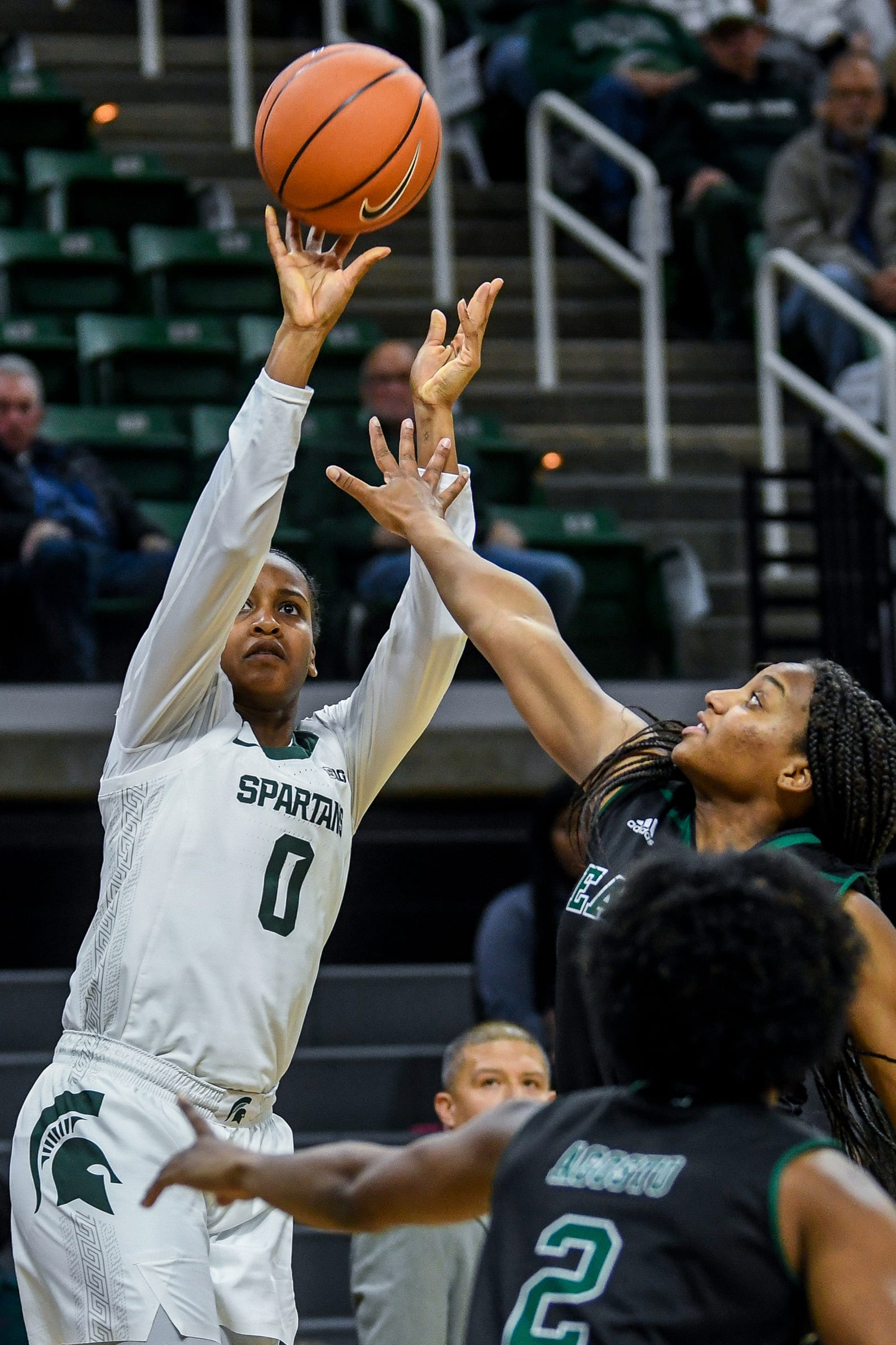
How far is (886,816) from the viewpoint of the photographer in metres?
2.74

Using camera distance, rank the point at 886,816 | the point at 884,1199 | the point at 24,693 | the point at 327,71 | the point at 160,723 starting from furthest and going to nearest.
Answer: the point at 24,693 → the point at 327,71 → the point at 160,723 → the point at 886,816 → the point at 884,1199

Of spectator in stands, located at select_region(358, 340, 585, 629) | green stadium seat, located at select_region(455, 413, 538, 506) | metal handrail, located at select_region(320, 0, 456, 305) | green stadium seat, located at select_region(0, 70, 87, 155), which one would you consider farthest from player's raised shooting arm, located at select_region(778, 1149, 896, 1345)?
green stadium seat, located at select_region(0, 70, 87, 155)

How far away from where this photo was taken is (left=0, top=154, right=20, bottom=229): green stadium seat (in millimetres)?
8445

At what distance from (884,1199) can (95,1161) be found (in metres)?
1.41

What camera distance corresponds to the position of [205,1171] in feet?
A: 6.61

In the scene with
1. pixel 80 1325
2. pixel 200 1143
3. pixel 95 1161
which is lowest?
pixel 80 1325

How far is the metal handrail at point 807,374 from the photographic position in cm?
715

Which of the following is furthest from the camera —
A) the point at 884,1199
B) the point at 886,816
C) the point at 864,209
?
the point at 864,209

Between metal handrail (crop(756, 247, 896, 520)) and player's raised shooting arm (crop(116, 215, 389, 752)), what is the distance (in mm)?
4198

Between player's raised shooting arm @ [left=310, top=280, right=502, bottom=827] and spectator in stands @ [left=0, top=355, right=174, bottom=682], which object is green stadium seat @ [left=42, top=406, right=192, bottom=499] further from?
player's raised shooting arm @ [left=310, top=280, right=502, bottom=827]

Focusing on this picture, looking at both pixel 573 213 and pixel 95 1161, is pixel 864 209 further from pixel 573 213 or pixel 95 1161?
pixel 95 1161

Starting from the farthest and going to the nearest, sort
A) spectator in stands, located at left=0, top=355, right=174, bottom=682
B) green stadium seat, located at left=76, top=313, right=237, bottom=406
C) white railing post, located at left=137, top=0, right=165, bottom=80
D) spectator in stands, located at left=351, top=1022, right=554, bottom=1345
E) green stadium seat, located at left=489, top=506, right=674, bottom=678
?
1. white railing post, located at left=137, top=0, right=165, bottom=80
2. green stadium seat, located at left=76, top=313, right=237, bottom=406
3. green stadium seat, located at left=489, top=506, right=674, bottom=678
4. spectator in stands, located at left=0, top=355, right=174, bottom=682
5. spectator in stands, located at left=351, top=1022, right=554, bottom=1345

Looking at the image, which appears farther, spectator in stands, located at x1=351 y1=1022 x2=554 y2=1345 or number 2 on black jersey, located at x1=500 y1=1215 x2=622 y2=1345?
spectator in stands, located at x1=351 y1=1022 x2=554 y2=1345

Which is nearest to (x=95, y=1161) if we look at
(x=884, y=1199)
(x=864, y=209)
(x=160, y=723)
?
(x=160, y=723)
